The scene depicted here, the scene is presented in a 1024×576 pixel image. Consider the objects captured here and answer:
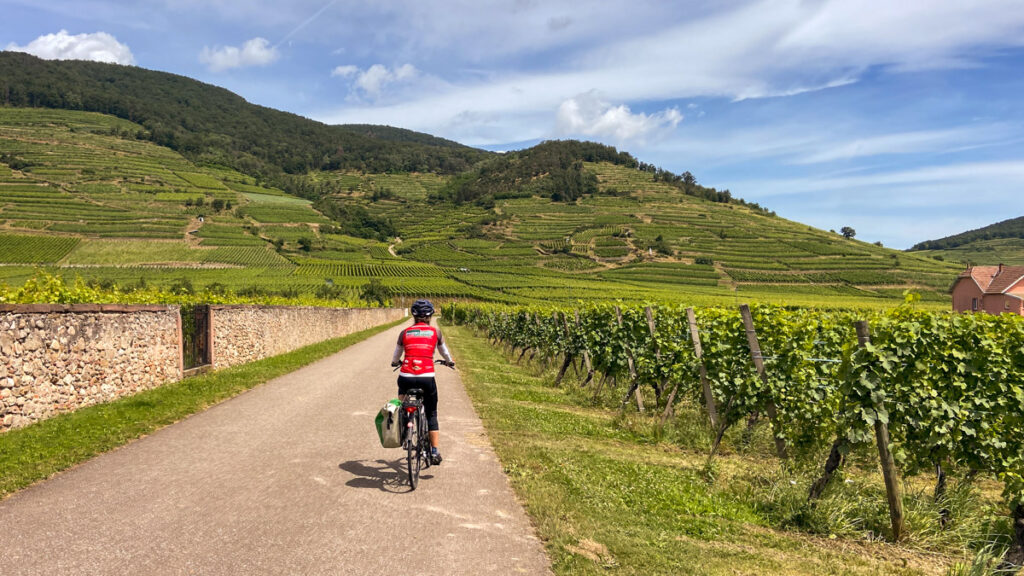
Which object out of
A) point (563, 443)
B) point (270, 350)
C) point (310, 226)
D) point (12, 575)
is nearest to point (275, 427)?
point (563, 443)

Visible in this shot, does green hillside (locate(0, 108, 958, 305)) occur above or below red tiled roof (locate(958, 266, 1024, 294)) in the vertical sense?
above

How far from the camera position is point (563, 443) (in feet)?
30.9

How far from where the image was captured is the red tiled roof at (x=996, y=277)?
41469mm

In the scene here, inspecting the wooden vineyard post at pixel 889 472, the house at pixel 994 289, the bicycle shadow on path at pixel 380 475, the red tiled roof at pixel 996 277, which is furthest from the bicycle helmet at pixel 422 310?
the red tiled roof at pixel 996 277

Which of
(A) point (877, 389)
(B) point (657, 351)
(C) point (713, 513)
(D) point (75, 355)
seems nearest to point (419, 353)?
(C) point (713, 513)

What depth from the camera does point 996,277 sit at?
44438 mm

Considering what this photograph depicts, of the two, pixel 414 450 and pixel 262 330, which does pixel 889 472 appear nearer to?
pixel 414 450

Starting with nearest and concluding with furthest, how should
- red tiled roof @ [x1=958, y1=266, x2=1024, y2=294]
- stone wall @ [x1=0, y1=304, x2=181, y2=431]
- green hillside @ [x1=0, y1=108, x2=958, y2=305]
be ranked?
stone wall @ [x1=0, y1=304, x2=181, y2=431] → red tiled roof @ [x1=958, y1=266, x2=1024, y2=294] → green hillside @ [x1=0, y1=108, x2=958, y2=305]

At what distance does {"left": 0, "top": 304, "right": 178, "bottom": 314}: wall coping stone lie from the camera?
832cm

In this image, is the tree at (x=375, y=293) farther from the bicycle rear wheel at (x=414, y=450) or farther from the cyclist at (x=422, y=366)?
the bicycle rear wheel at (x=414, y=450)

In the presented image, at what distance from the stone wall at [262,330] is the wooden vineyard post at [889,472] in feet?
50.1

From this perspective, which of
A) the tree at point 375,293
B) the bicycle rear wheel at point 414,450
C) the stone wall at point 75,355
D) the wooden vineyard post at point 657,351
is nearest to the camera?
the bicycle rear wheel at point 414,450

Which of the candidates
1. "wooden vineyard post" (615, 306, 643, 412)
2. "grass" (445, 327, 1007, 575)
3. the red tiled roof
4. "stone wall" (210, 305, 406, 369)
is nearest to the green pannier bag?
"grass" (445, 327, 1007, 575)

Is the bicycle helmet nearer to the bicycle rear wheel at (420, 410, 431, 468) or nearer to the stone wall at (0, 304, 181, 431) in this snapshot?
the bicycle rear wheel at (420, 410, 431, 468)
